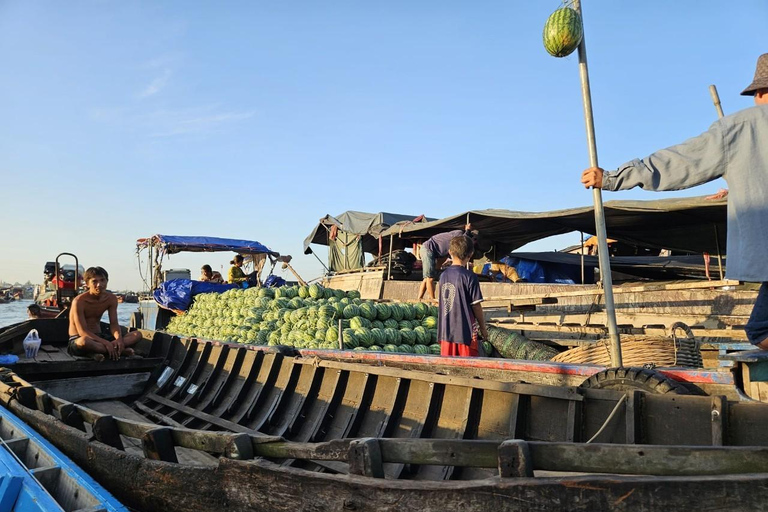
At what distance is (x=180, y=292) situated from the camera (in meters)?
14.1

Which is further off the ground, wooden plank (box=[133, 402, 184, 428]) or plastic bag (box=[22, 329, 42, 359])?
plastic bag (box=[22, 329, 42, 359])

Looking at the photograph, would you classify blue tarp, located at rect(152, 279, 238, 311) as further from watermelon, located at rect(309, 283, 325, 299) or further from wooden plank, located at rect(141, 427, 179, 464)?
wooden plank, located at rect(141, 427, 179, 464)

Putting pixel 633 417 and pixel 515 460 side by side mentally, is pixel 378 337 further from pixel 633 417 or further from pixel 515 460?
pixel 515 460

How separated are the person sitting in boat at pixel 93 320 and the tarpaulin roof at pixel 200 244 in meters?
11.0

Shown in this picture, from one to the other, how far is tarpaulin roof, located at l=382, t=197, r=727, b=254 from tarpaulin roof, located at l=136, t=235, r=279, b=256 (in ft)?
25.9

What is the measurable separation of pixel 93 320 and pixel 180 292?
23.5 ft

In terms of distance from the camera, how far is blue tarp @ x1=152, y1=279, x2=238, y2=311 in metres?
14.1

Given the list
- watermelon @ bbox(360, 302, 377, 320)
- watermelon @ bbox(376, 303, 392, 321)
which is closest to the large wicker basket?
watermelon @ bbox(376, 303, 392, 321)

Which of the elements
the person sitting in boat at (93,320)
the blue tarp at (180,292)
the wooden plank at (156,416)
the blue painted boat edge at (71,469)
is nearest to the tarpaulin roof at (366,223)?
the blue tarp at (180,292)

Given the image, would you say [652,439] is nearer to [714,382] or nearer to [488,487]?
[714,382]

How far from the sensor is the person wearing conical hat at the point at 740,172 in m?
2.31

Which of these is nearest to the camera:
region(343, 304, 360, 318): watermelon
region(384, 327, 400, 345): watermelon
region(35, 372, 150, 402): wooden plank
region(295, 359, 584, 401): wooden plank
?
region(295, 359, 584, 401): wooden plank

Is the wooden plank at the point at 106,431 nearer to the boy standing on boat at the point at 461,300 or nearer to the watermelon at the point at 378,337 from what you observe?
the boy standing on boat at the point at 461,300

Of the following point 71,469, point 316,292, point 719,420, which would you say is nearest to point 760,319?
point 719,420
